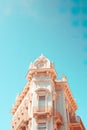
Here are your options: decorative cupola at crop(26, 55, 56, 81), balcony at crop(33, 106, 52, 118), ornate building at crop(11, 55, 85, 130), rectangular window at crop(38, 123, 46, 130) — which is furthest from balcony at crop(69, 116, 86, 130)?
decorative cupola at crop(26, 55, 56, 81)

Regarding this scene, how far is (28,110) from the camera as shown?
4128 centimetres

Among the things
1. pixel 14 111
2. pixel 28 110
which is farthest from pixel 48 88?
pixel 14 111

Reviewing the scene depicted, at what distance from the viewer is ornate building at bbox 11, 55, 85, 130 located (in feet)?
127

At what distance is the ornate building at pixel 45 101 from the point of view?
127 ft

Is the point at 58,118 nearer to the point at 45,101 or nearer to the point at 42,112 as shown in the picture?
the point at 42,112

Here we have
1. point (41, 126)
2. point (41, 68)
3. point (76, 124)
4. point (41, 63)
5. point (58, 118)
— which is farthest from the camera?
point (41, 63)

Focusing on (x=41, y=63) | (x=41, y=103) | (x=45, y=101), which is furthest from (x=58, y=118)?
(x=41, y=63)

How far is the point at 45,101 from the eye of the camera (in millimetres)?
40281

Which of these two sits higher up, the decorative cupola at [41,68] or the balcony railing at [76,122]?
the decorative cupola at [41,68]

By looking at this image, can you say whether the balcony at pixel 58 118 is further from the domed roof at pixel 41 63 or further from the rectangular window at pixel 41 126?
the domed roof at pixel 41 63

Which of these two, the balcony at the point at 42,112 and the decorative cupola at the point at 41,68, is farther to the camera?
the decorative cupola at the point at 41,68

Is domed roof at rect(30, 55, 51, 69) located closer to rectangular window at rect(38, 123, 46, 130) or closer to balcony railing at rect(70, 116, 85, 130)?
balcony railing at rect(70, 116, 85, 130)

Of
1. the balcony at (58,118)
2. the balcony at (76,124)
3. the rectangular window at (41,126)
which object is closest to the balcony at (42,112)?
the balcony at (58,118)

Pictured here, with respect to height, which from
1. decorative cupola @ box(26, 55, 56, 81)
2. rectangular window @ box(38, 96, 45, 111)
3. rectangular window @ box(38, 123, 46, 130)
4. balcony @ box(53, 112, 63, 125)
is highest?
decorative cupola @ box(26, 55, 56, 81)
